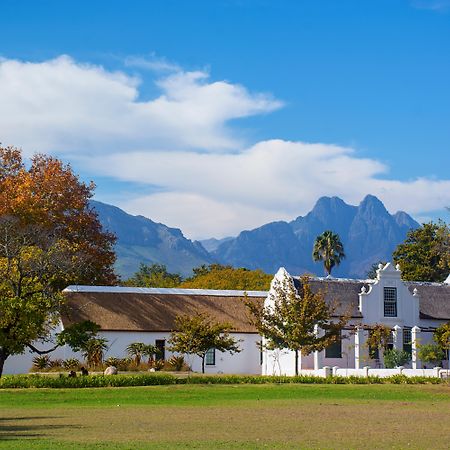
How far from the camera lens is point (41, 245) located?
203 ft

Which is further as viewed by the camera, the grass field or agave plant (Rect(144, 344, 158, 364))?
agave plant (Rect(144, 344, 158, 364))

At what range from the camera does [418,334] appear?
6278 centimetres

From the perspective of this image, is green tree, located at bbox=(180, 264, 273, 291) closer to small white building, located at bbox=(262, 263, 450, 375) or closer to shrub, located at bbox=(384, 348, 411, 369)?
small white building, located at bbox=(262, 263, 450, 375)

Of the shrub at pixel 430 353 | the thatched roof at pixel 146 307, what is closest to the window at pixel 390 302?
the shrub at pixel 430 353

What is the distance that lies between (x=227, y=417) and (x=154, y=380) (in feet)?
56.8

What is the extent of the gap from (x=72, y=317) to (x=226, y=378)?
654 inches

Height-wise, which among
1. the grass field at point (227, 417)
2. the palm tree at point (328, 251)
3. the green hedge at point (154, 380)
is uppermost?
the palm tree at point (328, 251)

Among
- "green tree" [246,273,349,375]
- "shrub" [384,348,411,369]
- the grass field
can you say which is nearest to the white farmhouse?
"shrub" [384,348,411,369]

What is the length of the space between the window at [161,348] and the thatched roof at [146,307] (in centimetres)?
79

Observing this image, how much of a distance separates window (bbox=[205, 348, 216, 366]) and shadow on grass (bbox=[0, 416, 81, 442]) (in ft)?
112

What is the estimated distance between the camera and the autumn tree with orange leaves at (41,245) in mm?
43906

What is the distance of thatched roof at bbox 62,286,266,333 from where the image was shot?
61.6 m

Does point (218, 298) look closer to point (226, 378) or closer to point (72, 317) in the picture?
point (72, 317)

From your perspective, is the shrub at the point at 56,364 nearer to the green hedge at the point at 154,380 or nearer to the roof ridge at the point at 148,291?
the roof ridge at the point at 148,291
